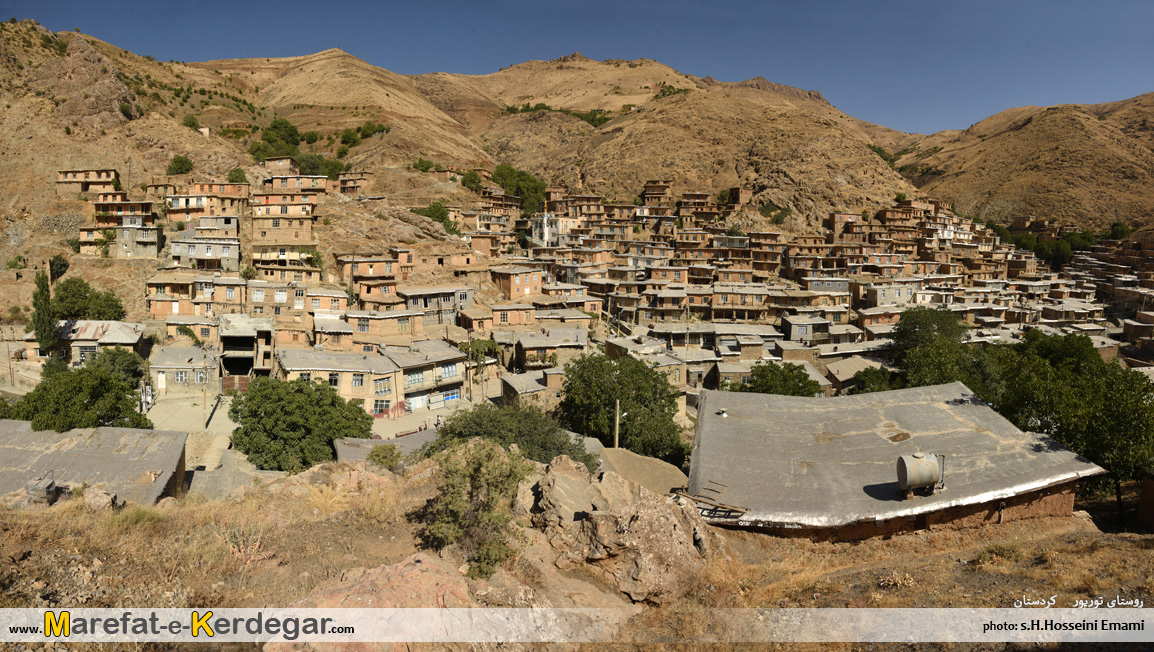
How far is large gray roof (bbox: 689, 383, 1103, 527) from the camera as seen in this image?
14516 millimetres

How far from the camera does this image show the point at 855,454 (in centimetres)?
1703

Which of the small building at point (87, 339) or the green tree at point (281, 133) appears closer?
the small building at point (87, 339)

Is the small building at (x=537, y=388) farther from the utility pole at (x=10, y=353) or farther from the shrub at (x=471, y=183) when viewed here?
the shrub at (x=471, y=183)

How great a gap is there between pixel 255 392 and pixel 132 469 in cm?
777

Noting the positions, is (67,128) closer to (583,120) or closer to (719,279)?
(719,279)

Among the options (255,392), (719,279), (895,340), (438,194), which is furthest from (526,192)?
(255,392)

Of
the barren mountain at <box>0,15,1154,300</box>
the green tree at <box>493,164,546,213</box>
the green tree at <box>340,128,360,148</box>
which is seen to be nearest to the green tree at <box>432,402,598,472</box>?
the barren mountain at <box>0,15,1154,300</box>

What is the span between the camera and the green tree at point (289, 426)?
79.9 feet

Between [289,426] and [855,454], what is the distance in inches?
801

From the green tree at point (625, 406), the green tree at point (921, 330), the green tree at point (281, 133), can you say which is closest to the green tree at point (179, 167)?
the green tree at point (281, 133)

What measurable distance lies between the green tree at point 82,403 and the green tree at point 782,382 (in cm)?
2736

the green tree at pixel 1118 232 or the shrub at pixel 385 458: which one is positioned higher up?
the green tree at pixel 1118 232

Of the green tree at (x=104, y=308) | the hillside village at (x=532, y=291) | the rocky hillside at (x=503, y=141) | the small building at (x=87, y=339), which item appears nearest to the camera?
the small building at (x=87, y=339)

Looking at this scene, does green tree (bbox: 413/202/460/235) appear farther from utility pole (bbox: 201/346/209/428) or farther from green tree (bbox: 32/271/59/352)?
green tree (bbox: 32/271/59/352)
